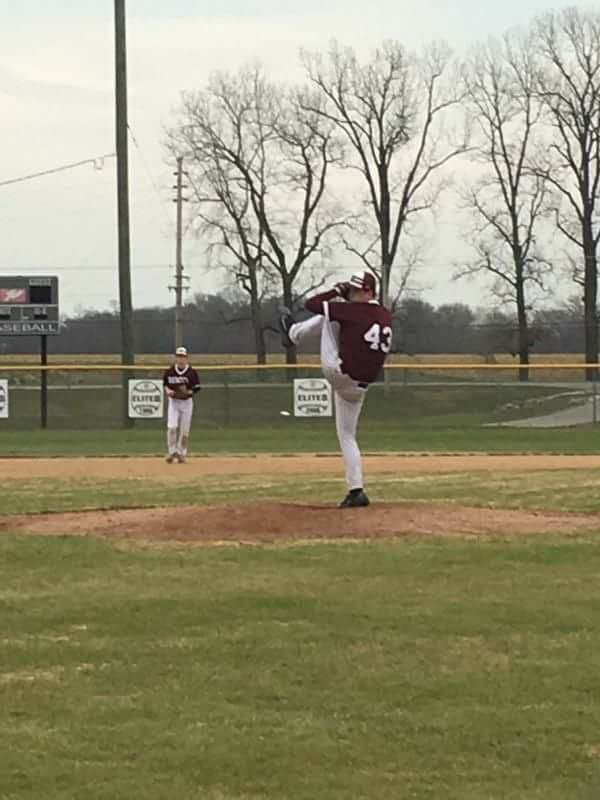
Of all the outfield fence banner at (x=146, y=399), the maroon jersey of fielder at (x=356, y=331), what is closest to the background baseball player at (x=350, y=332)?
the maroon jersey of fielder at (x=356, y=331)

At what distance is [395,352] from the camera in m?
57.8

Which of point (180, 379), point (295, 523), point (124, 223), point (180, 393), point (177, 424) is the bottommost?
point (295, 523)

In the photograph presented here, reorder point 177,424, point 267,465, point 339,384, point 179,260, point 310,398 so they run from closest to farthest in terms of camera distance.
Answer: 1. point 339,384
2. point 267,465
3. point 177,424
4. point 310,398
5. point 179,260

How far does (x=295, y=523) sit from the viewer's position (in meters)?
9.57

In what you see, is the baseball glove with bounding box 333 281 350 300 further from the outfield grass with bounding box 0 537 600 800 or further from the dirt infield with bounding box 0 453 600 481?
the dirt infield with bounding box 0 453 600 481

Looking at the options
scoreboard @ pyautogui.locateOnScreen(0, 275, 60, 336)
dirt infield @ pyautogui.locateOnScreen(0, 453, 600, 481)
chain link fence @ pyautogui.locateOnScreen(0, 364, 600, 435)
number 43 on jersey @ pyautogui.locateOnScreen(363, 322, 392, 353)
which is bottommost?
dirt infield @ pyautogui.locateOnScreen(0, 453, 600, 481)

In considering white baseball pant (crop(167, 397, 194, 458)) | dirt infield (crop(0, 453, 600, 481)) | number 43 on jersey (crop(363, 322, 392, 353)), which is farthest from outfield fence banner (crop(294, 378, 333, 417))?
number 43 on jersey (crop(363, 322, 392, 353))

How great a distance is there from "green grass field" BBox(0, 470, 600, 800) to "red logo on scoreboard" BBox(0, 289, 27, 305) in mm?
25554

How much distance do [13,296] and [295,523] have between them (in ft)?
83.7

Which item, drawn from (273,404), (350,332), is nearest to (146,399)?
(273,404)

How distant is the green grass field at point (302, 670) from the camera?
A: 4238 millimetres

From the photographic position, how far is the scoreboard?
33.4 metres

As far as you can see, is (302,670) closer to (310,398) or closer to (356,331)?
(356,331)

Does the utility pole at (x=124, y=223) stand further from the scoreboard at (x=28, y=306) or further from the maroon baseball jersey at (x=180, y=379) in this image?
the maroon baseball jersey at (x=180, y=379)
